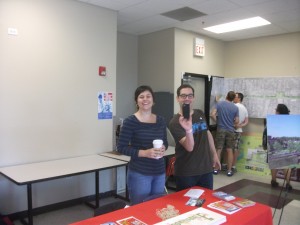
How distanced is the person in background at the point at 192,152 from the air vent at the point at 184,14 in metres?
2.10

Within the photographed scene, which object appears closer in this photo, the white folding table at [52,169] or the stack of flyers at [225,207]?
the stack of flyers at [225,207]

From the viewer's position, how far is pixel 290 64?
17.6 ft

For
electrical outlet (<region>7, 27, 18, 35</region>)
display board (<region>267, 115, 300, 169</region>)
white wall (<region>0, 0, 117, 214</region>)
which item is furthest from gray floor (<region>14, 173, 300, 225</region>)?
electrical outlet (<region>7, 27, 18, 35</region>)

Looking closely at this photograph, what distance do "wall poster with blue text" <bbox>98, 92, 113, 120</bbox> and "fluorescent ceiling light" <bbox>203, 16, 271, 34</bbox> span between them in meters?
2.30

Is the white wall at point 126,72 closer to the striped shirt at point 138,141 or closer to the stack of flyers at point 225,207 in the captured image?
the striped shirt at point 138,141

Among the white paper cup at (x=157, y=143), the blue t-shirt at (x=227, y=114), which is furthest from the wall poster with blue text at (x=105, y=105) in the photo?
the blue t-shirt at (x=227, y=114)

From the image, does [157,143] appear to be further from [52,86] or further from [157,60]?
[157,60]

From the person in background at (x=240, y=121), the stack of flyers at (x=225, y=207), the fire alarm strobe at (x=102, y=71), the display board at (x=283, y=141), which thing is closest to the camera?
the stack of flyers at (x=225, y=207)

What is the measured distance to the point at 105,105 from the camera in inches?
161

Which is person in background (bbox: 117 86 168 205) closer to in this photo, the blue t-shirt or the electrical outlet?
the electrical outlet

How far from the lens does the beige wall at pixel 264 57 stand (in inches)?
210

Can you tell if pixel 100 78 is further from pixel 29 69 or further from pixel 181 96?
pixel 181 96

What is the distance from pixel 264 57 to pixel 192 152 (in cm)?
→ 408

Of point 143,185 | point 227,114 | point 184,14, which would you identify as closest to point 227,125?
point 227,114
